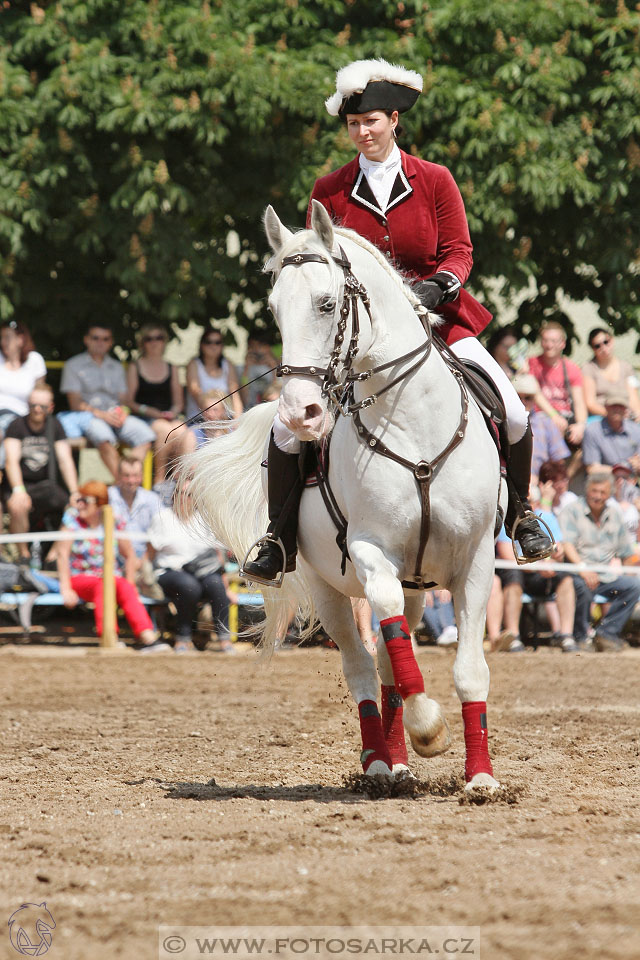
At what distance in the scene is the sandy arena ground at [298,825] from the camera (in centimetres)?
360

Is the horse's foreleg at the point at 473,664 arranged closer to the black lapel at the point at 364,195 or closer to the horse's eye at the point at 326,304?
the horse's eye at the point at 326,304

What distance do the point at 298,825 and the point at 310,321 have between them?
6.37ft

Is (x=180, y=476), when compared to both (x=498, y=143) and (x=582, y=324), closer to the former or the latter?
(x=498, y=143)

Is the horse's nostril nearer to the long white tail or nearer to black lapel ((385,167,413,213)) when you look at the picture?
black lapel ((385,167,413,213))

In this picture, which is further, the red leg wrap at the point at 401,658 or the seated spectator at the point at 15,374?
the seated spectator at the point at 15,374

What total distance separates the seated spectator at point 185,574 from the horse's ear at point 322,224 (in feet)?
23.0

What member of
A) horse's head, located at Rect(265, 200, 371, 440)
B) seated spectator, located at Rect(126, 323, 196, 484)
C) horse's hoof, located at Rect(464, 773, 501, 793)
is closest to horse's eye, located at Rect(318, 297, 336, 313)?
horse's head, located at Rect(265, 200, 371, 440)

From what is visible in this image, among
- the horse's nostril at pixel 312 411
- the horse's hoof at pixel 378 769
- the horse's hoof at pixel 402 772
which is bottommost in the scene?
the horse's hoof at pixel 402 772

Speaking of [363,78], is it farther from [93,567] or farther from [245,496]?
[93,567]

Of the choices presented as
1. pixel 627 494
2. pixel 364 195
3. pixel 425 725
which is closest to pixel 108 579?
pixel 627 494

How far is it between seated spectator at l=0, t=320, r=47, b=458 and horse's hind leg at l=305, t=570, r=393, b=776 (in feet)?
22.4

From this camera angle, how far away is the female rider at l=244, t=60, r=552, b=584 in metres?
5.77

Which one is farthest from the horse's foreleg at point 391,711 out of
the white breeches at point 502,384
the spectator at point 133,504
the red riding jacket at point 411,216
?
the spectator at point 133,504

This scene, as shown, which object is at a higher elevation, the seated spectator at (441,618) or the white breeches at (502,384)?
the white breeches at (502,384)
